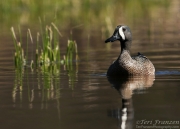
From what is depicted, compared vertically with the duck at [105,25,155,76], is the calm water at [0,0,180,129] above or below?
below

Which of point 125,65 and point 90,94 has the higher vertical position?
point 125,65

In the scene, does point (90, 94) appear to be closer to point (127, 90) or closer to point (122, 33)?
point (127, 90)

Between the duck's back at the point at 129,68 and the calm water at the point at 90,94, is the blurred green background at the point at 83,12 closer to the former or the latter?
the calm water at the point at 90,94

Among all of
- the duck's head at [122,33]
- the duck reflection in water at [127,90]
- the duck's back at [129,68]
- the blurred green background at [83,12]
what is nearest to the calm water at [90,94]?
the duck reflection in water at [127,90]

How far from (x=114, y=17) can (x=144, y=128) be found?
21.0m

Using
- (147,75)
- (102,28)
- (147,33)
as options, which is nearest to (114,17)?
(102,28)

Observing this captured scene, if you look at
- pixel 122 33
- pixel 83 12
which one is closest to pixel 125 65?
pixel 122 33

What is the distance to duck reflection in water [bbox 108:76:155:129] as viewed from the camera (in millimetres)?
8023

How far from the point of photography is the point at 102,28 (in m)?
23.6

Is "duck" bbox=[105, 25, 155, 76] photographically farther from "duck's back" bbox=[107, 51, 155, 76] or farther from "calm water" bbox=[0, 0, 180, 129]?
"calm water" bbox=[0, 0, 180, 129]

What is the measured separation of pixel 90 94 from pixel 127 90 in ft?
2.18

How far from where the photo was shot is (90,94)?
10.1m

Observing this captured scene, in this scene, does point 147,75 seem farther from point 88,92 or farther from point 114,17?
point 114,17

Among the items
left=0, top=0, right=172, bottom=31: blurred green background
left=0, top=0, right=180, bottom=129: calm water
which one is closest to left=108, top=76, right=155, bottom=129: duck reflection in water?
left=0, top=0, right=180, bottom=129: calm water
